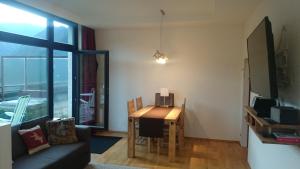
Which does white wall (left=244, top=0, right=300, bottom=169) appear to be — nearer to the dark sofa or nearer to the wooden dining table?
the wooden dining table

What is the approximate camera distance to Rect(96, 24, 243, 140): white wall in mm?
5316

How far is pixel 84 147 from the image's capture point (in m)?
3.74

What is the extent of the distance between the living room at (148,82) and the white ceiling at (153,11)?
0.02 metres

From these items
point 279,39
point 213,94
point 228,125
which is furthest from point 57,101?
point 279,39

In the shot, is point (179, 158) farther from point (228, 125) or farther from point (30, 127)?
point (30, 127)

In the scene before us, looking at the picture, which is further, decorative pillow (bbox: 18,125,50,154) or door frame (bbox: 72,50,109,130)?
door frame (bbox: 72,50,109,130)

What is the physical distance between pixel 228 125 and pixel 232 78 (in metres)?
1.09

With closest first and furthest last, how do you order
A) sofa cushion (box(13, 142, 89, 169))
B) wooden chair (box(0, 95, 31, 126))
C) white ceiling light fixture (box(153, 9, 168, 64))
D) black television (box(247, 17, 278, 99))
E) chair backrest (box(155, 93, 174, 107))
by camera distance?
1. black television (box(247, 17, 278, 99))
2. sofa cushion (box(13, 142, 89, 169))
3. wooden chair (box(0, 95, 31, 126))
4. white ceiling light fixture (box(153, 9, 168, 64))
5. chair backrest (box(155, 93, 174, 107))

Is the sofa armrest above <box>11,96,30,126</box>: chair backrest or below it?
below

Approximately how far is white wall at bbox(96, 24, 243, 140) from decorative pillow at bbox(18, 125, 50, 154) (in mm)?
A: 2722

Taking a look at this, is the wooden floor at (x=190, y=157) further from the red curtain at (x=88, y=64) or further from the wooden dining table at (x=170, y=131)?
the red curtain at (x=88, y=64)

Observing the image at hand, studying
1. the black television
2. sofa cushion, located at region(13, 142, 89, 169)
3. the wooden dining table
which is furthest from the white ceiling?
sofa cushion, located at region(13, 142, 89, 169)

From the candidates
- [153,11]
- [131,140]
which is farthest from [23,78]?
[153,11]

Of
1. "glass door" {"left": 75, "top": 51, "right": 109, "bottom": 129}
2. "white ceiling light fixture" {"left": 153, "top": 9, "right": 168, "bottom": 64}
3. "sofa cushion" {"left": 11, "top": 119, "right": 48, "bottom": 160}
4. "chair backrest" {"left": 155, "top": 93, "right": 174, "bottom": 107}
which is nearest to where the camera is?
"sofa cushion" {"left": 11, "top": 119, "right": 48, "bottom": 160}
